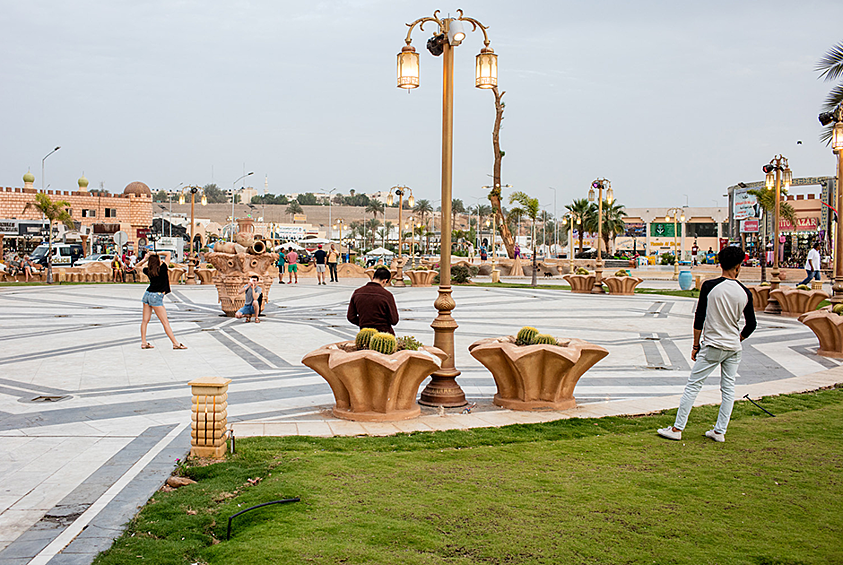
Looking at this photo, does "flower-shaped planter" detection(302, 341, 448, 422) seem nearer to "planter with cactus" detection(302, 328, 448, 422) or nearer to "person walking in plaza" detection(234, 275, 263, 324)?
"planter with cactus" detection(302, 328, 448, 422)

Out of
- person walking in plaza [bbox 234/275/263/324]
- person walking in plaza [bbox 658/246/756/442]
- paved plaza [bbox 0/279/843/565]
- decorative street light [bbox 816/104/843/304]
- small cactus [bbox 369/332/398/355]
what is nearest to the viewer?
paved plaza [bbox 0/279/843/565]

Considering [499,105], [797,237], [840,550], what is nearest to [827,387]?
[840,550]

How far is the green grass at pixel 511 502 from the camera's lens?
134 inches

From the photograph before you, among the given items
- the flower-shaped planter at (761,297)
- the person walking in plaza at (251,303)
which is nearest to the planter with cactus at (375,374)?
the person walking in plaza at (251,303)

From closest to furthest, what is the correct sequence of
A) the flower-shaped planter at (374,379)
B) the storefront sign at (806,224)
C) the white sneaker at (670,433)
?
1. the white sneaker at (670,433)
2. the flower-shaped planter at (374,379)
3. the storefront sign at (806,224)

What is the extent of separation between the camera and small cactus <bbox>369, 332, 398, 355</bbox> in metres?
6.41

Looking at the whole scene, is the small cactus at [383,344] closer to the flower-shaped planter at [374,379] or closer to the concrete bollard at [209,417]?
the flower-shaped planter at [374,379]

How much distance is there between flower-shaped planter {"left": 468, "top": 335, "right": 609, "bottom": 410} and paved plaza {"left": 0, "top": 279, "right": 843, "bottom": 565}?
0.72 ft

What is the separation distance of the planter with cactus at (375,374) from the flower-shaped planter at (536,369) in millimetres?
732

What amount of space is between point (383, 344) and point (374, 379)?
0.34 m

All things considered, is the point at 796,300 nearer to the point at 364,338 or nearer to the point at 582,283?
the point at 582,283

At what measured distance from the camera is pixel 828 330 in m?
11.0

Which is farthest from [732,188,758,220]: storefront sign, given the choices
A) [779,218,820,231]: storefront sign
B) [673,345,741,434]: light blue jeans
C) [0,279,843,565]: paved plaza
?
[673,345,741,434]: light blue jeans

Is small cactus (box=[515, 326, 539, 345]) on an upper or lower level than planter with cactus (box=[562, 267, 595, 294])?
upper
